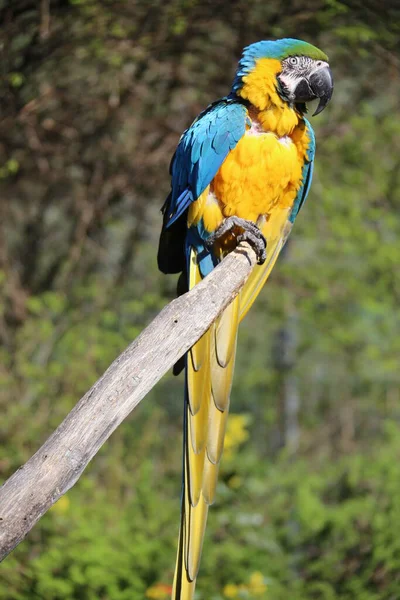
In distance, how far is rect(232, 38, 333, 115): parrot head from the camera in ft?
6.14

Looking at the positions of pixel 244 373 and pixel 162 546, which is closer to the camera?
pixel 162 546

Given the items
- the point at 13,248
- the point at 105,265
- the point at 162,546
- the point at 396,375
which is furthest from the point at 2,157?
the point at 396,375

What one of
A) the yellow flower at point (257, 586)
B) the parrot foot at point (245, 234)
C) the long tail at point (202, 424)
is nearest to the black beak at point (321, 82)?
the parrot foot at point (245, 234)

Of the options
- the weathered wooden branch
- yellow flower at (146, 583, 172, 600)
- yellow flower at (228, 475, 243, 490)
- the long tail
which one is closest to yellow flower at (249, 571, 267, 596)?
yellow flower at (146, 583, 172, 600)

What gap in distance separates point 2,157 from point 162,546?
206 cm

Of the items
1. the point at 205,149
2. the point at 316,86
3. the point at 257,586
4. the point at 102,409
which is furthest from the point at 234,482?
the point at 102,409

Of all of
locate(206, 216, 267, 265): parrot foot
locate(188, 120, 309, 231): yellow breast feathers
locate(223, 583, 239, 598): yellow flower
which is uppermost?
locate(188, 120, 309, 231): yellow breast feathers

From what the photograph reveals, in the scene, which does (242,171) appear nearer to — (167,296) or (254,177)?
(254,177)

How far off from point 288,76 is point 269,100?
0.27 ft

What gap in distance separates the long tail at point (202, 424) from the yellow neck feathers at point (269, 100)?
0.41 metres

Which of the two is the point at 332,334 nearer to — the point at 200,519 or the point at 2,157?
the point at 2,157

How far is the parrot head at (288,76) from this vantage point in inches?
73.7

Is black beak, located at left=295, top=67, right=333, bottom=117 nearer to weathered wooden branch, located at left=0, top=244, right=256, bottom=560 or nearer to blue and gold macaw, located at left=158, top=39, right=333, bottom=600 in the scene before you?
blue and gold macaw, located at left=158, top=39, right=333, bottom=600

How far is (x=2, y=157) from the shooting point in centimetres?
354
